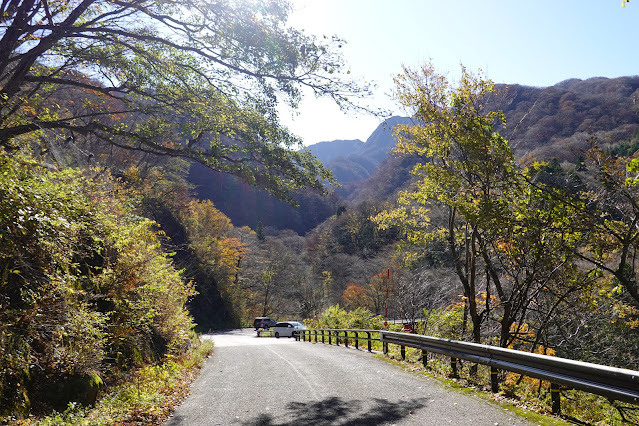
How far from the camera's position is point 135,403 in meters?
7.08

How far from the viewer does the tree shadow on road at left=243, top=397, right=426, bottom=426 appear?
5.90m

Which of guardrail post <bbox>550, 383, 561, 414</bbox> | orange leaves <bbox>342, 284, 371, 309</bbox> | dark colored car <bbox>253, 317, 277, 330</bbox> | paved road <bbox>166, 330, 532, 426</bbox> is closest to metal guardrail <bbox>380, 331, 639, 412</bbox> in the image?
guardrail post <bbox>550, 383, 561, 414</bbox>

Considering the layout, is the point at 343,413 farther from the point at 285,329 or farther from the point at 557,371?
the point at 285,329

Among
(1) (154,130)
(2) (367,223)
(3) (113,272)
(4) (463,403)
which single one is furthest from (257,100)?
(2) (367,223)

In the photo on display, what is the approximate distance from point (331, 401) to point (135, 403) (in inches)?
131

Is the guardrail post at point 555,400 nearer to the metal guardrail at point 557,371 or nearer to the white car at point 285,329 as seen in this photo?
the metal guardrail at point 557,371

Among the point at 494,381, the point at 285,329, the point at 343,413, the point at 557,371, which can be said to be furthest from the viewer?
the point at 285,329

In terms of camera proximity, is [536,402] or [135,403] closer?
[536,402]

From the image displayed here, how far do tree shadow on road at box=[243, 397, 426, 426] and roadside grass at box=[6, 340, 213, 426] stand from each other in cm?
192

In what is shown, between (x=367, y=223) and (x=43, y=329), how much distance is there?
66819 millimetres

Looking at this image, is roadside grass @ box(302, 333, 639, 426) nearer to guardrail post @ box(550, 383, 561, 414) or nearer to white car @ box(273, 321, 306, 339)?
guardrail post @ box(550, 383, 561, 414)

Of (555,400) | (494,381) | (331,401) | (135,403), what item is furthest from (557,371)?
(135,403)

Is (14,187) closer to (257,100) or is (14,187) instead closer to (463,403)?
(257,100)

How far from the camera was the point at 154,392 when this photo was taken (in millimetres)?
7922
